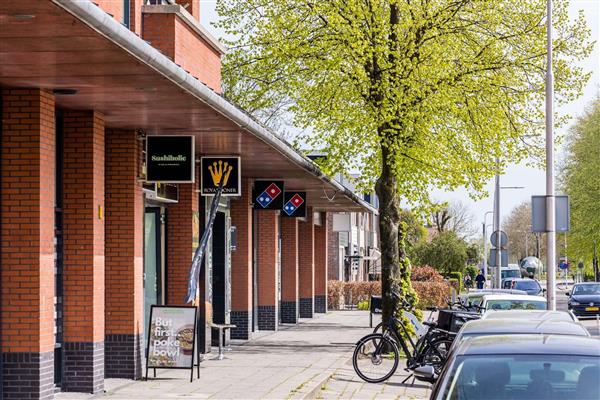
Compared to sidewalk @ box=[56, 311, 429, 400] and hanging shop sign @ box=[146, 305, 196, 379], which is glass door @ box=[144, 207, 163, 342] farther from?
hanging shop sign @ box=[146, 305, 196, 379]

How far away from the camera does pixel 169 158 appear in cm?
1739

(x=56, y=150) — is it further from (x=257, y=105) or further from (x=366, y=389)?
(x=257, y=105)

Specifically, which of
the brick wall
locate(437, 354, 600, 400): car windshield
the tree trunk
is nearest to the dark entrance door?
the tree trunk

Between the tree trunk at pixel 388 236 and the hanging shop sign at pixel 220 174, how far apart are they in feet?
16.0

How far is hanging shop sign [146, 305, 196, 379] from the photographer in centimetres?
1716

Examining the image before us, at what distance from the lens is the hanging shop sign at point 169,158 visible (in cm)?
1712

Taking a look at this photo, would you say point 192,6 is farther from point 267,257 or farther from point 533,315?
point 267,257

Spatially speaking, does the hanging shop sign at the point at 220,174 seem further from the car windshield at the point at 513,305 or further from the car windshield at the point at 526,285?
the car windshield at the point at 526,285

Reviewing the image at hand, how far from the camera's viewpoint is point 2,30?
9938 millimetres

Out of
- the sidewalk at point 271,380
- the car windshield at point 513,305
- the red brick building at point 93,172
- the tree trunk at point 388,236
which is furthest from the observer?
the tree trunk at point 388,236

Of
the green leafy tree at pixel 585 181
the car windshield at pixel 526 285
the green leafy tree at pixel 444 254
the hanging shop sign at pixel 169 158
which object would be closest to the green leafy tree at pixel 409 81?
the hanging shop sign at pixel 169 158

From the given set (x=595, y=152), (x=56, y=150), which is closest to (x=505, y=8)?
(x=56, y=150)

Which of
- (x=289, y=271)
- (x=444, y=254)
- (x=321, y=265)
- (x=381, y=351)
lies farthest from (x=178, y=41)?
(x=444, y=254)

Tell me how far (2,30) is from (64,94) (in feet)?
12.9
